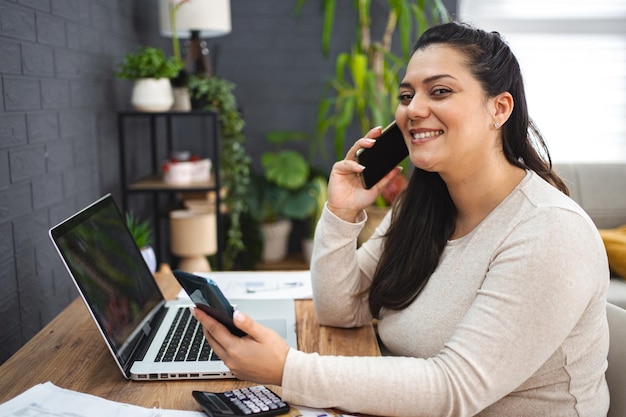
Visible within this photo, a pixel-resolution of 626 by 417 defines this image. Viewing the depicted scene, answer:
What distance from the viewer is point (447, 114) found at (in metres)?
1.20

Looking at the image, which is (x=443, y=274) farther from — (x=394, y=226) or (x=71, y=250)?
(x=71, y=250)

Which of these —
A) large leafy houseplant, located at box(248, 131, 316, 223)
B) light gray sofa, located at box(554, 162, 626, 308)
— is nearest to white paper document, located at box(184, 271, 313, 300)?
light gray sofa, located at box(554, 162, 626, 308)

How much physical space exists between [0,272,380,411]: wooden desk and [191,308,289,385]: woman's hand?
0.35ft

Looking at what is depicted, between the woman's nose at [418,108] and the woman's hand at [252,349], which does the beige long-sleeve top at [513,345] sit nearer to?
the woman's hand at [252,349]

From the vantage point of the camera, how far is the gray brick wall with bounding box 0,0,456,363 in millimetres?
1636

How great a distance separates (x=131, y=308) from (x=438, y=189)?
71cm

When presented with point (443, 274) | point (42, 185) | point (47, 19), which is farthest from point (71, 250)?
point (47, 19)

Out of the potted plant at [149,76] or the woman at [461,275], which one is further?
the potted plant at [149,76]

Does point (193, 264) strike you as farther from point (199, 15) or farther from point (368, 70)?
point (368, 70)

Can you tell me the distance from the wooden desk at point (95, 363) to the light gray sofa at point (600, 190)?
168cm

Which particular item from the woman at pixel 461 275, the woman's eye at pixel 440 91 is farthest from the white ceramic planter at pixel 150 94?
the woman's eye at pixel 440 91

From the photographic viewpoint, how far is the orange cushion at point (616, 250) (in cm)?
248

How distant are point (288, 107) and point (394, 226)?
279 centimetres

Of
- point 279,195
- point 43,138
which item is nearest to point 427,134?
point 43,138
